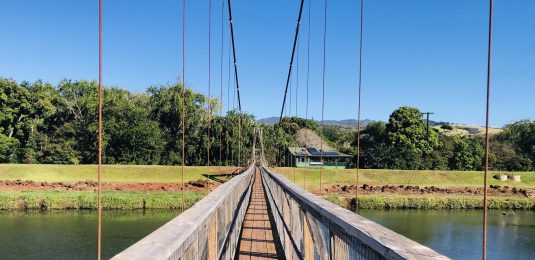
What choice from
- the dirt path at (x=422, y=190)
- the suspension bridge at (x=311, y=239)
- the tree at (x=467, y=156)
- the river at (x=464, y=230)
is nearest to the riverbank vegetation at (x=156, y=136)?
the tree at (x=467, y=156)

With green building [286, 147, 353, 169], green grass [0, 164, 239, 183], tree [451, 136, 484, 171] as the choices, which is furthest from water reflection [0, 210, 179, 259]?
tree [451, 136, 484, 171]

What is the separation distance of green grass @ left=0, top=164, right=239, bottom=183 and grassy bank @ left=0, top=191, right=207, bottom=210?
277 inches

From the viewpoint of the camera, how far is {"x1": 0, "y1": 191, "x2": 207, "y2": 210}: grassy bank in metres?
23.6

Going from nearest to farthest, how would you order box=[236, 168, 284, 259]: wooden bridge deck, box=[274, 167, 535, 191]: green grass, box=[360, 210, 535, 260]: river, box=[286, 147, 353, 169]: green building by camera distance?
box=[236, 168, 284, 259]: wooden bridge deck, box=[360, 210, 535, 260]: river, box=[274, 167, 535, 191]: green grass, box=[286, 147, 353, 169]: green building

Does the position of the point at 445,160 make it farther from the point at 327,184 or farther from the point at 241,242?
the point at 241,242

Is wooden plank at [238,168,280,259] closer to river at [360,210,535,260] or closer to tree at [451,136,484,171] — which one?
river at [360,210,535,260]

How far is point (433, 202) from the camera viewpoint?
95.7ft

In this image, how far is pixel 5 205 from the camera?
2333cm

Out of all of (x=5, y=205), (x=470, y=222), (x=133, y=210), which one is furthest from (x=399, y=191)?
(x=5, y=205)

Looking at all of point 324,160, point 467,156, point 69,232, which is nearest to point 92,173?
point 69,232

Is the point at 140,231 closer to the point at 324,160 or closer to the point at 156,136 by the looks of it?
the point at 156,136

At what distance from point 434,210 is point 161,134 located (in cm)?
2735

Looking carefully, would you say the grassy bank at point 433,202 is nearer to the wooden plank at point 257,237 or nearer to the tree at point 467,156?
the tree at point 467,156

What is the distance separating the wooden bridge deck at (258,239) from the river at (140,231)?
9020 millimetres
